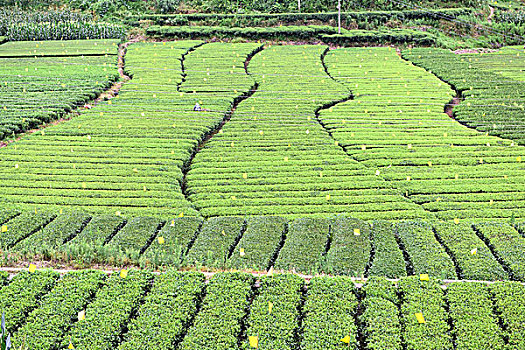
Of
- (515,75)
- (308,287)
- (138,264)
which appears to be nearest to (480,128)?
(515,75)

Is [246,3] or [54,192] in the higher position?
[246,3]

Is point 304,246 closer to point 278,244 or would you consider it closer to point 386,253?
point 278,244

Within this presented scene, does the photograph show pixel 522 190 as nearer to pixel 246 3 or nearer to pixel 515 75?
pixel 515 75

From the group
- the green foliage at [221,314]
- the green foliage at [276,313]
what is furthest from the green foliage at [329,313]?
the green foliage at [221,314]

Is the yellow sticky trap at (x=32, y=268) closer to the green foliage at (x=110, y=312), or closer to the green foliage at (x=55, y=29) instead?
the green foliage at (x=110, y=312)

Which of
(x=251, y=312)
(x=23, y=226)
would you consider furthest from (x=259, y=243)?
(x=23, y=226)

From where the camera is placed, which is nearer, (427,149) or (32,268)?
(32,268)

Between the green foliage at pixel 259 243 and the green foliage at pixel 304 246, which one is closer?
the green foliage at pixel 304 246

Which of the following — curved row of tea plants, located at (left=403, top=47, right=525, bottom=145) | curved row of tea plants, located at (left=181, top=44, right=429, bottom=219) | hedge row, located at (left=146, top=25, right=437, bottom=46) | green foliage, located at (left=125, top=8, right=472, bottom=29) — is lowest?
curved row of tea plants, located at (left=181, top=44, right=429, bottom=219)

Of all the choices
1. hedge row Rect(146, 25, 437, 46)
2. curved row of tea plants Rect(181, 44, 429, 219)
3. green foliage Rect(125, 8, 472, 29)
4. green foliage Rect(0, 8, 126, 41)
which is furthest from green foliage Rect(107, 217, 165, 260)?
green foliage Rect(125, 8, 472, 29)

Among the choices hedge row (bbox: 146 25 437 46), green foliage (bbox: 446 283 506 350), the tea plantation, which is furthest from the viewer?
hedge row (bbox: 146 25 437 46)

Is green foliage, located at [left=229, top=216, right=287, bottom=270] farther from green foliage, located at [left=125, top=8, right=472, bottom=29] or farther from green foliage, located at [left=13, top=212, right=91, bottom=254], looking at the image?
green foliage, located at [left=125, top=8, right=472, bottom=29]
